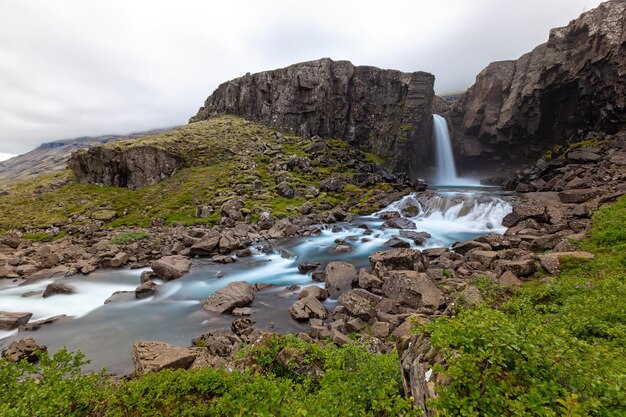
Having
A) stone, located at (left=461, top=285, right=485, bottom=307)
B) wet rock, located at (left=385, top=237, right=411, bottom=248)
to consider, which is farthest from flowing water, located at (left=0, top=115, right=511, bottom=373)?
stone, located at (left=461, top=285, right=485, bottom=307)

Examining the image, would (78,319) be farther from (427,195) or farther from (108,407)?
(427,195)

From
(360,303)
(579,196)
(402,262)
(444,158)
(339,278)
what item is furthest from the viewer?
(444,158)

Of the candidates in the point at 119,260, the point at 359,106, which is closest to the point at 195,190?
the point at 119,260

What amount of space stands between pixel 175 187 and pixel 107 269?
29138 millimetres

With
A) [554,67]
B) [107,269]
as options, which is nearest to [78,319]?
[107,269]

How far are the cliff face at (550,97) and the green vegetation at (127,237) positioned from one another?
76.3 m

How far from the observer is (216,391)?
6895mm

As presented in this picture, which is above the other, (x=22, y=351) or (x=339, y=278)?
(x=22, y=351)

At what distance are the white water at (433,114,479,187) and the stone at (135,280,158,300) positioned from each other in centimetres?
7888

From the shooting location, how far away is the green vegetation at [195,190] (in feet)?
143

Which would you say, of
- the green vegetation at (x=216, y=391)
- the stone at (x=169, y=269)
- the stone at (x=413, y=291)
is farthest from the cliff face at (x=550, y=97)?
the stone at (x=169, y=269)

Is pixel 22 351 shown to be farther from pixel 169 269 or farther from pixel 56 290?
pixel 169 269

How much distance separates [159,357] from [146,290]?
12165mm

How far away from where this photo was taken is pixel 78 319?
57.1 feet
